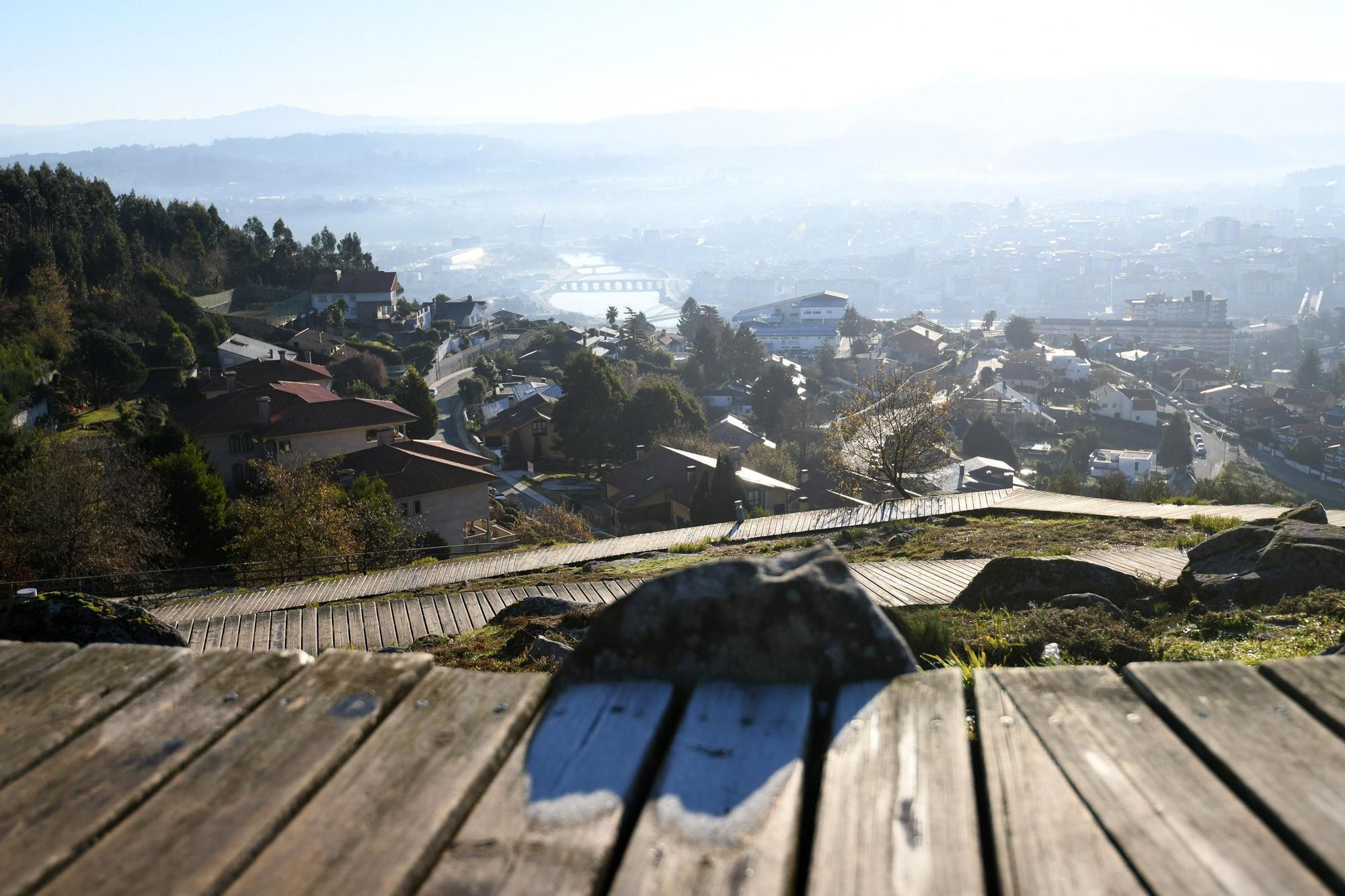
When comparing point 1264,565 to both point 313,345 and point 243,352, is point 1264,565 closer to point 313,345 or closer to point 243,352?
point 243,352

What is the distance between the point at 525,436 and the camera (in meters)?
41.0

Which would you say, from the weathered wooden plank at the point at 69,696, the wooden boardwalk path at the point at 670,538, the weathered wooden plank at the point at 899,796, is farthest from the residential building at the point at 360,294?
the weathered wooden plank at the point at 899,796

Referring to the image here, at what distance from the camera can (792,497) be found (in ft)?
95.8

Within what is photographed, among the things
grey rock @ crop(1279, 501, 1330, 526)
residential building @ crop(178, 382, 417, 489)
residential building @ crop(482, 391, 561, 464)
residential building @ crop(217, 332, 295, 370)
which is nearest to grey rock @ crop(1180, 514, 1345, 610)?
grey rock @ crop(1279, 501, 1330, 526)

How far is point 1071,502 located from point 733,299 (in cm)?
18160

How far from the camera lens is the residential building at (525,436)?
4062 cm

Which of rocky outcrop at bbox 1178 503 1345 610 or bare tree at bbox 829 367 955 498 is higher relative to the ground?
rocky outcrop at bbox 1178 503 1345 610

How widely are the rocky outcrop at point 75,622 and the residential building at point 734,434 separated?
127 ft

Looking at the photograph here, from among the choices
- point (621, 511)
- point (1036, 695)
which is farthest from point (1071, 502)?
point (621, 511)

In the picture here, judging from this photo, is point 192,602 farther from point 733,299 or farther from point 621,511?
point 733,299

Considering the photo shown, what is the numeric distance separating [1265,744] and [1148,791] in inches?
8.8

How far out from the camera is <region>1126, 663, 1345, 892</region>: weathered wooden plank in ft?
3.92

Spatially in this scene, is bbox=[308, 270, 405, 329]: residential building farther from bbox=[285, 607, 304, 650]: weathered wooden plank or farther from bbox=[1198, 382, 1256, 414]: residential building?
bbox=[1198, 382, 1256, 414]: residential building

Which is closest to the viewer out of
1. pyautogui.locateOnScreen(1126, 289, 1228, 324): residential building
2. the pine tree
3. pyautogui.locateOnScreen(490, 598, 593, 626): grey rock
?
pyautogui.locateOnScreen(490, 598, 593, 626): grey rock
